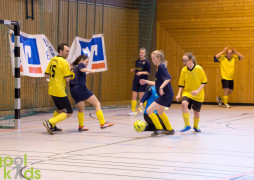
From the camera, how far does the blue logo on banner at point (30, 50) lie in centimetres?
1164

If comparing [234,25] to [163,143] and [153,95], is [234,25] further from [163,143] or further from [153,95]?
[163,143]

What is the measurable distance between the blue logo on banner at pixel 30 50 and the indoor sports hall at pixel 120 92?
28 millimetres

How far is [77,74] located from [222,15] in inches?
350

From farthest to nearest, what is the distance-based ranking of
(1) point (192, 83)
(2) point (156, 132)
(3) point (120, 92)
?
(3) point (120, 92) < (1) point (192, 83) < (2) point (156, 132)

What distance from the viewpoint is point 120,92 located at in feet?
55.3

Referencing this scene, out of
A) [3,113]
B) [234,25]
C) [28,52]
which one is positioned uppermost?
[234,25]

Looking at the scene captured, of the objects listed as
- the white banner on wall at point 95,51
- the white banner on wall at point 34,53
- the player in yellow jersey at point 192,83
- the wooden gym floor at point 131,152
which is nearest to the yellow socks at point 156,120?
the wooden gym floor at point 131,152

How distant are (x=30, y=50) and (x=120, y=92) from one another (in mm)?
5682

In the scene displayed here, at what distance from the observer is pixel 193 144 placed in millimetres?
7715

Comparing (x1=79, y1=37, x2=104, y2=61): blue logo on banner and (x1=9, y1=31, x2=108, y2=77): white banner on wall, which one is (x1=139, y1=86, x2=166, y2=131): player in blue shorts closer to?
(x1=9, y1=31, x2=108, y2=77): white banner on wall

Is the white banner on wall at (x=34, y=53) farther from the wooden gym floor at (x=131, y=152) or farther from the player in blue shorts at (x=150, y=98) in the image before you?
the player in blue shorts at (x=150, y=98)

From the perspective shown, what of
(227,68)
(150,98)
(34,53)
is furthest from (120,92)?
(150,98)

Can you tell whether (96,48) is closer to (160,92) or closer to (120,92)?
(120,92)

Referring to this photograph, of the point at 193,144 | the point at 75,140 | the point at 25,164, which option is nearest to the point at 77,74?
the point at 75,140
